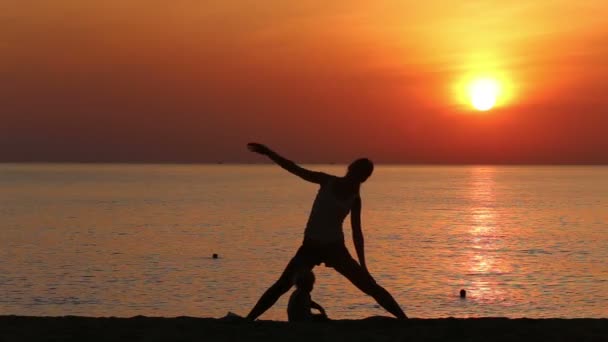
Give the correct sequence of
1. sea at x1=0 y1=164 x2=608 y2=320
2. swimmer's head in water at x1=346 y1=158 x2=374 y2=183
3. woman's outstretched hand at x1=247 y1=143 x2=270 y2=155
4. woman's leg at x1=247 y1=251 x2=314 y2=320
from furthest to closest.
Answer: sea at x1=0 y1=164 x2=608 y2=320 < woman's leg at x1=247 y1=251 x2=314 y2=320 < swimmer's head in water at x1=346 y1=158 x2=374 y2=183 < woman's outstretched hand at x1=247 y1=143 x2=270 y2=155

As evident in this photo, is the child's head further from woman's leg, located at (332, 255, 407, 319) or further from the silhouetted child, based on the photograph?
woman's leg, located at (332, 255, 407, 319)

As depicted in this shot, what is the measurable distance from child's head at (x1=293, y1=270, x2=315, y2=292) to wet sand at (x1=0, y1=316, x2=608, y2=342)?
21.7 inches

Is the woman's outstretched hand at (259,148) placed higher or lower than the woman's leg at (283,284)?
higher

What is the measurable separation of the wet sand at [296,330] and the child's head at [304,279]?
1.81ft

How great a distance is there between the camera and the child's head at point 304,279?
1055 cm

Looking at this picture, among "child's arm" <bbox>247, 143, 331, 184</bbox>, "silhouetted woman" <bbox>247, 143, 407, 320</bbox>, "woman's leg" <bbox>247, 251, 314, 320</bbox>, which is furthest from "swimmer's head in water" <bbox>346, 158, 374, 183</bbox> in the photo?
"woman's leg" <bbox>247, 251, 314, 320</bbox>

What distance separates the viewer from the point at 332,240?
1049 cm

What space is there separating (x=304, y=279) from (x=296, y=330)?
0.88 m

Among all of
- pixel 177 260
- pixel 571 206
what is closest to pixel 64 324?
pixel 177 260

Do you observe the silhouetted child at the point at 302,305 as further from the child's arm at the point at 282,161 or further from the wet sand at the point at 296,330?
the child's arm at the point at 282,161

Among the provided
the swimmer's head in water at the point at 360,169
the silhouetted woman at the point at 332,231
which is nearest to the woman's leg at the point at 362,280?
the silhouetted woman at the point at 332,231

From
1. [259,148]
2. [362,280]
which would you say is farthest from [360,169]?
[362,280]

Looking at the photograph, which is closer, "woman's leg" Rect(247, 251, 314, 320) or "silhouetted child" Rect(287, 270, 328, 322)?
"woman's leg" Rect(247, 251, 314, 320)

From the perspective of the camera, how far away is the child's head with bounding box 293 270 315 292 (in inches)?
416
